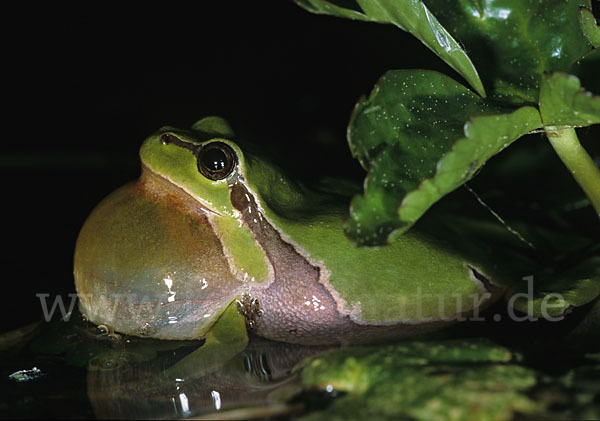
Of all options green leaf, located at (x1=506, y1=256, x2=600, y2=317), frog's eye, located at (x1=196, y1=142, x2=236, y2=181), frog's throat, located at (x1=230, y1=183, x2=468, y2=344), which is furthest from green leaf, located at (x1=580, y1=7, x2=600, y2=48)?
frog's eye, located at (x1=196, y1=142, x2=236, y2=181)

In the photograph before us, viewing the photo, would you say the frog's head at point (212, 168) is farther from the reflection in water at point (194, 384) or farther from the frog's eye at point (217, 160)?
the reflection in water at point (194, 384)

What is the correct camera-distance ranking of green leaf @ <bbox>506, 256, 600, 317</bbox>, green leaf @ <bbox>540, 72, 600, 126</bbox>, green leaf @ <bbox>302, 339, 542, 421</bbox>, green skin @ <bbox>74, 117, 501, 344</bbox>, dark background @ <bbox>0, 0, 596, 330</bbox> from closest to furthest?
green leaf @ <bbox>302, 339, 542, 421</bbox>
green leaf @ <bbox>540, 72, 600, 126</bbox>
green leaf @ <bbox>506, 256, 600, 317</bbox>
green skin @ <bbox>74, 117, 501, 344</bbox>
dark background @ <bbox>0, 0, 596, 330</bbox>

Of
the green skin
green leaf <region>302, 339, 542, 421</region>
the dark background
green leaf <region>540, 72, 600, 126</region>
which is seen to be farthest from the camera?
the dark background

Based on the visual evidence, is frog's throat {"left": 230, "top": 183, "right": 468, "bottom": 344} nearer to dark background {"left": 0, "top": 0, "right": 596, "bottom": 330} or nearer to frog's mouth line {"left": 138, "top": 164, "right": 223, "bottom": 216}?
frog's mouth line {"left": 138, "top": 164, "right": 223, "bottom": 216}

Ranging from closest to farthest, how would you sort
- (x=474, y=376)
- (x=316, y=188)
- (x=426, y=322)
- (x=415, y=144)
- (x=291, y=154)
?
(x=474, y=376), (x=415, y=144), (x=426, y=322), (x=316, y=188), (x=291, y=154)

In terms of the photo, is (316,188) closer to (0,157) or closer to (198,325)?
(198,325)

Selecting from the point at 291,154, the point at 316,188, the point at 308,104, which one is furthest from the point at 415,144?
the point at 308,104
